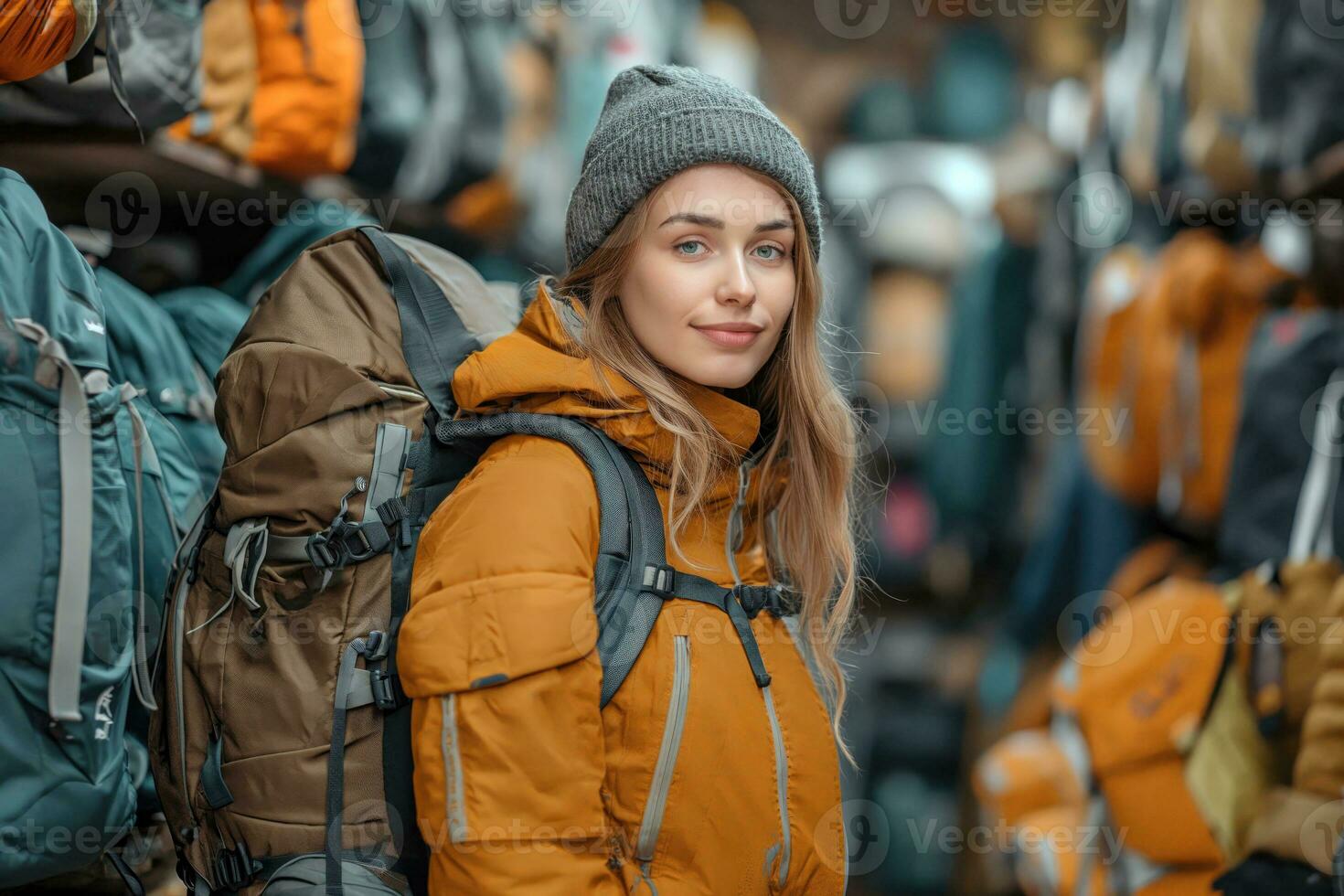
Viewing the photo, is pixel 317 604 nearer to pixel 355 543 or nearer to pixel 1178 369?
pixel 355 543

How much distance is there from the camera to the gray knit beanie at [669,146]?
119cm

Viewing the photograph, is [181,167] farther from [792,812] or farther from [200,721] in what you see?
[792,812]

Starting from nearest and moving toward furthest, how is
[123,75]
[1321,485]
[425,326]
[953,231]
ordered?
[425,326] → [123,75] → [1321,485] → [953,231]

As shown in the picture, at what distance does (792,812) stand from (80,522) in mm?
772

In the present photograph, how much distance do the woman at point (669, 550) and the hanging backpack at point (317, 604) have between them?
4 cm

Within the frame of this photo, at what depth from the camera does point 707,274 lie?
1.20 meters

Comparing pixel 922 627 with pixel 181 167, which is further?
pixel 922 627

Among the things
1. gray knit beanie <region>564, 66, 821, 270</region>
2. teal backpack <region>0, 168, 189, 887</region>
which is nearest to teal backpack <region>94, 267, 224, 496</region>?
teal backpack <region>0, 168, 189, 887</region>

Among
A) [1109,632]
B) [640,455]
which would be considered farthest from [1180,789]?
[640,455]

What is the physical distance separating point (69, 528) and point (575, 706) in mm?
544

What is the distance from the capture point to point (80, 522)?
1.13 m

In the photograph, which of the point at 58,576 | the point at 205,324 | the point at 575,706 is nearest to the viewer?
the point at 575,706

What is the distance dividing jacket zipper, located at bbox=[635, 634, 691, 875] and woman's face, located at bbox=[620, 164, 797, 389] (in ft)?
1.14

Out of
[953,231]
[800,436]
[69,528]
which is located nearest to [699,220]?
[800,436]
